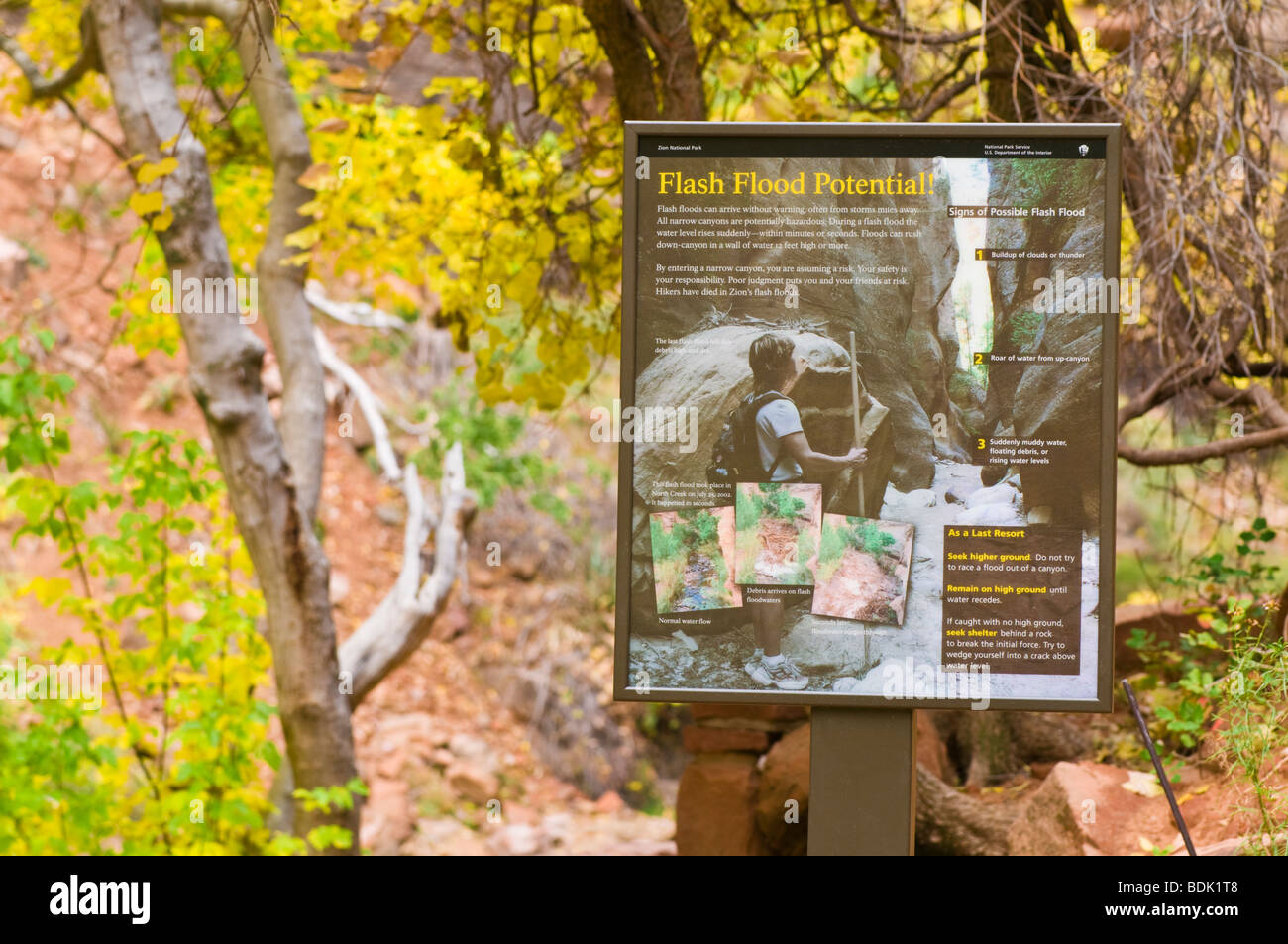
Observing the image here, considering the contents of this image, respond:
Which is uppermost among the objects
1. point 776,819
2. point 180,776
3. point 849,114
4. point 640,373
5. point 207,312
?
point 849,114

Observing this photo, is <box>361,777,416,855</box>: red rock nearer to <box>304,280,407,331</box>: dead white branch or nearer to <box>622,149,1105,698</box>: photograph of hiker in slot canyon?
<box>304,280,407,331</box>: dead white branch

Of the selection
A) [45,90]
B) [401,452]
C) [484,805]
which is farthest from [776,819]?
[401,452]

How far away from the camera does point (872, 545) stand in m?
2.57

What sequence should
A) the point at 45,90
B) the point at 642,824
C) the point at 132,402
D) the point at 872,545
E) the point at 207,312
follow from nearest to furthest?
the point at 872,545, the point at 207,312, the point at 45,90, the point at 642,824, the point at 132,402

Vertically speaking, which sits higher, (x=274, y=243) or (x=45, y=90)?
(x=45, y=90)

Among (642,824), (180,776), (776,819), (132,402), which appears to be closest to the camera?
(180,776)

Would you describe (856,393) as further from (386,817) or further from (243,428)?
(386,817)

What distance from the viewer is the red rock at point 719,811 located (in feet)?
16.7

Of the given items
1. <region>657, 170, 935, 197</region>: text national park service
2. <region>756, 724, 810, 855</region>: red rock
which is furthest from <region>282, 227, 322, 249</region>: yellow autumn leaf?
<region>756, 724, 810, 855</region>: red rock

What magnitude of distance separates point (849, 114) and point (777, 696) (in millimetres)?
3322

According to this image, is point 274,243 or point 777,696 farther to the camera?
point 274,243

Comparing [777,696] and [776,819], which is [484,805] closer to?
[776,819]

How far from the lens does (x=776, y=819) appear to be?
16.3ft

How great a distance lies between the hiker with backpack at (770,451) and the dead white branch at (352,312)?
877 centimetres
